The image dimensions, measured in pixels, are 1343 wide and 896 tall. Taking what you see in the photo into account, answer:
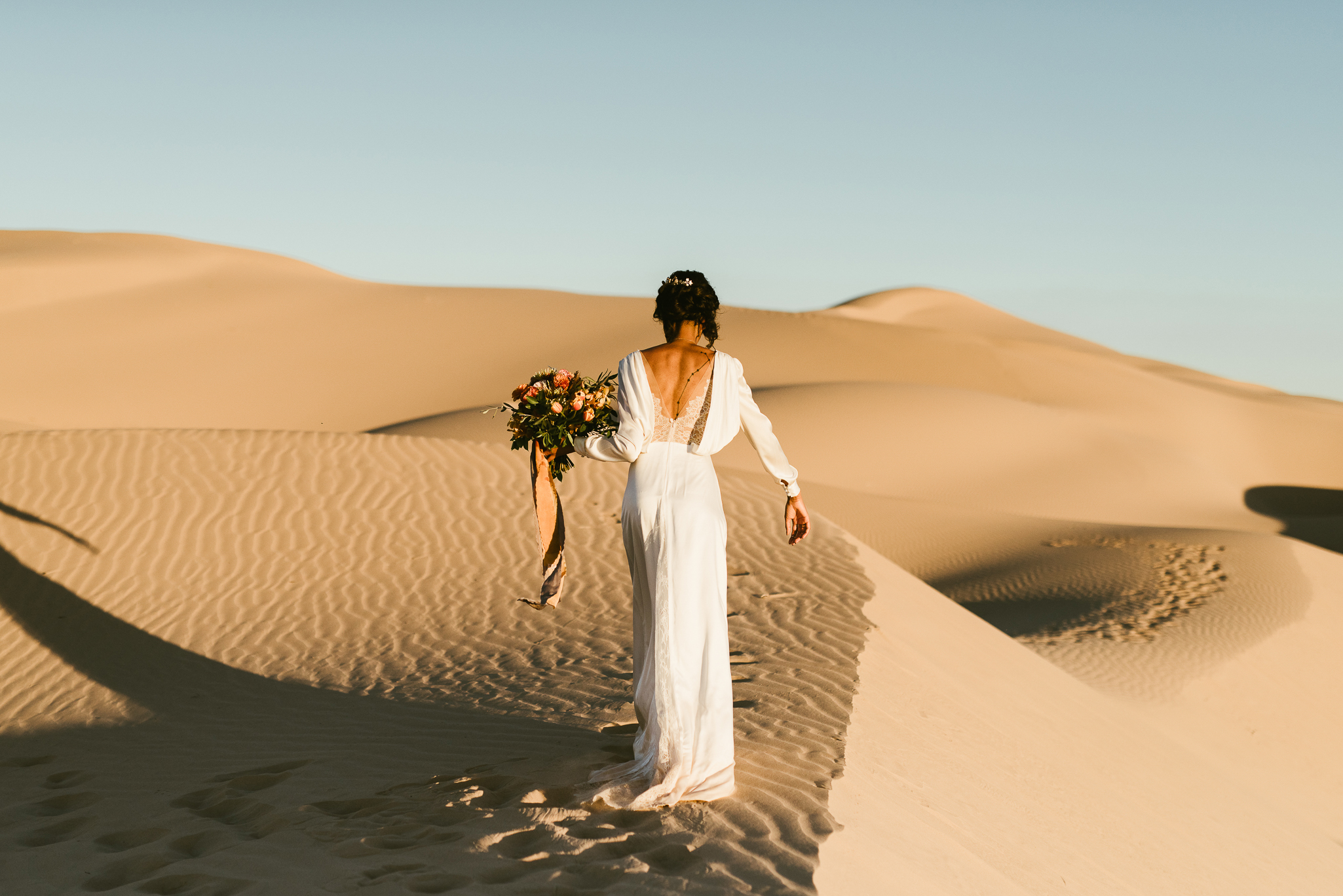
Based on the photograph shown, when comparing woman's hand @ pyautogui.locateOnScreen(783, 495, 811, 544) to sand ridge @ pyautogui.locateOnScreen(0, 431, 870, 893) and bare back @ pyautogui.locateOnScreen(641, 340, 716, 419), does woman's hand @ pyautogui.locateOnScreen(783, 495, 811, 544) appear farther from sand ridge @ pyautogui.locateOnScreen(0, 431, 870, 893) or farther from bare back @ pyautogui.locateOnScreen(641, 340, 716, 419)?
sand ridge @ pyautogui.locateOnScreen(0, 431, 870, 893)

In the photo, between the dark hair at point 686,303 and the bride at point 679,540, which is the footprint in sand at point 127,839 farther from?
the dark hair at point 686,303

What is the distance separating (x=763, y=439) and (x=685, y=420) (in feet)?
1.26

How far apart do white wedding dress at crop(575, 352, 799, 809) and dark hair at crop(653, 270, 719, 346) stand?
197 millimetres

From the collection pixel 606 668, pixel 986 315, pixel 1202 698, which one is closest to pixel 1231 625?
pixel 1202 698

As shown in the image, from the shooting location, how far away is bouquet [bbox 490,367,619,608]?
4.80m

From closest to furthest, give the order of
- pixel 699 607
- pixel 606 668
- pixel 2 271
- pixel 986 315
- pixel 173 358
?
pixel 699 607
pixel 606 668
pixel 173 358
pixel 2 271
pixel 986 315

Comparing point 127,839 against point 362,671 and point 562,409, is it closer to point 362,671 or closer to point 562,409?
point 562,409

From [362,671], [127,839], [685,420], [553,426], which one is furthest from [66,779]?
[685,420]

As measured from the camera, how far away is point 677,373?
4.56 m

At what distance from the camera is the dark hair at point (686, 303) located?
4.59 metres

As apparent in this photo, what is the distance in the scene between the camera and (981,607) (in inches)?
614

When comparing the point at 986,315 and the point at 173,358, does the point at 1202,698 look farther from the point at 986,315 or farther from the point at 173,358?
the point at 986,315

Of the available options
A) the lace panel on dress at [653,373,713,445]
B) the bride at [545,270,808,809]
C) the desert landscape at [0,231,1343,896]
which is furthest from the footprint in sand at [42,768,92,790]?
the lace panel on dress at [653,373,713,445]

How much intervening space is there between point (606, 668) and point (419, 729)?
1.58 m
